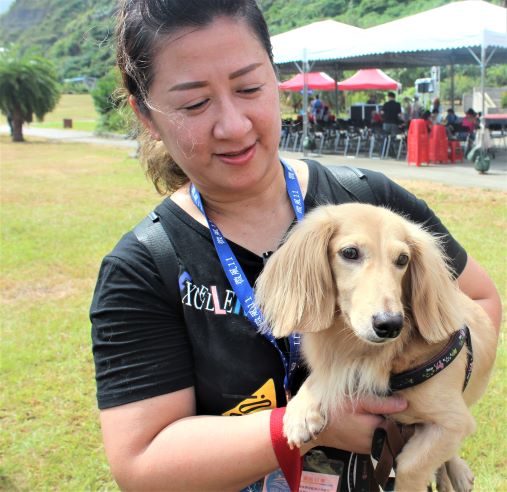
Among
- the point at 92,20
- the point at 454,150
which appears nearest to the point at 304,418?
the point at 92,20

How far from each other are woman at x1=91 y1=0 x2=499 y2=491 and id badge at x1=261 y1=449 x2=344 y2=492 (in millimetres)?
140

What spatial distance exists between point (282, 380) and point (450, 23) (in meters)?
14.2

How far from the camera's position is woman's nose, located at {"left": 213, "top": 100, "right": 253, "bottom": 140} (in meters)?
1.62

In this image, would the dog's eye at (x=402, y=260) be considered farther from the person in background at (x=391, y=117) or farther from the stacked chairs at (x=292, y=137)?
the stacked chairs at (x=292, y=137)

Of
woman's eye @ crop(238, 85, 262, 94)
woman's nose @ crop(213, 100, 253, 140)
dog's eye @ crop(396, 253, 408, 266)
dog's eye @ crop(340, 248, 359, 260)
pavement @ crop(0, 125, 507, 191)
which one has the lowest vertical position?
pavement @ crop(0, 125, 507, 191)

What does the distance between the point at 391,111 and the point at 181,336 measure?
1762 cm

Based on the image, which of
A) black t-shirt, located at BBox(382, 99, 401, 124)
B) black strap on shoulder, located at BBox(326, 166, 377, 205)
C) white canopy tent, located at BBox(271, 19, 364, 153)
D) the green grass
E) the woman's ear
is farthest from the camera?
the green grass

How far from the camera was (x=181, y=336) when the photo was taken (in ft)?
5.59

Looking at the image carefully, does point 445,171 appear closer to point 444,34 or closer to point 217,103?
point 444,34

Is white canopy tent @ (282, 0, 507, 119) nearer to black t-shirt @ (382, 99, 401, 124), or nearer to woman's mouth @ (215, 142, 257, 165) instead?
black t-shirt @ (382, 99, 401, 124)

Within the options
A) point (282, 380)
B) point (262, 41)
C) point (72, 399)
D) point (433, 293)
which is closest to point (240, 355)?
point (282, 380)

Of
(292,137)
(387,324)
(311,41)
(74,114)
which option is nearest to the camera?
(387,324)

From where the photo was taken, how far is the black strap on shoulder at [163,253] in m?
1.68

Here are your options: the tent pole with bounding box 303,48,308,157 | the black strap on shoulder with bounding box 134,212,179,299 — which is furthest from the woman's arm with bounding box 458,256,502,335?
the tent pole with bounding box 303,48,308,157
